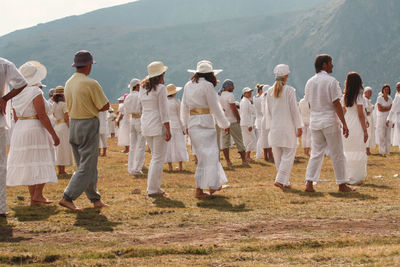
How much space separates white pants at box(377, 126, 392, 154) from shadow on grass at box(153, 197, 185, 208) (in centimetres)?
1272

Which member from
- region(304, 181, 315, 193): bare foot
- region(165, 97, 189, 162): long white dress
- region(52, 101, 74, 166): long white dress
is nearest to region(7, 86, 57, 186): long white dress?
region(304, 181, 315, 193): bare foot

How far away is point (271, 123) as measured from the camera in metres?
11.3

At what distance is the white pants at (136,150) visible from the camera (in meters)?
14.7

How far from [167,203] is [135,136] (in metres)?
5.93

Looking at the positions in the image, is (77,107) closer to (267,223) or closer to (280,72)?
(267,223)

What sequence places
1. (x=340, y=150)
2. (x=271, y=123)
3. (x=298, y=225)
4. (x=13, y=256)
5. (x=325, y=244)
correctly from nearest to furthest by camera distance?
1. (x=13, y=256)
2. (x=325, y=244)
3. (x=298, y=225)
4. (x=340, y=150)
5. (x=271, y=123)

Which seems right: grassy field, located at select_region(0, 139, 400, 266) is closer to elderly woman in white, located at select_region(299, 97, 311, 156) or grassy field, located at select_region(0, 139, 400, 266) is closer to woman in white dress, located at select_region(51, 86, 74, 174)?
woman in white dress, located at select_region(51, 86, 74, 174)

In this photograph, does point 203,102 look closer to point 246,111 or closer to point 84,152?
point 84,152

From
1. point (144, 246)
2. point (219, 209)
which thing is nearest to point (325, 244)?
point (144, 246)

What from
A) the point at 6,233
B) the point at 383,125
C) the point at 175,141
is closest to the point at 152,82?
the point at 6,233

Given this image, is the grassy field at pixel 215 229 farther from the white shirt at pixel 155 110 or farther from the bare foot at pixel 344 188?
the white shirt at pixel 155 110

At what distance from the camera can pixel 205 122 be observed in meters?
9.66

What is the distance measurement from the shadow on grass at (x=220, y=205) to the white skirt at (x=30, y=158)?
2.39m

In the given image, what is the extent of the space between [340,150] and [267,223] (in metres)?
3.48
